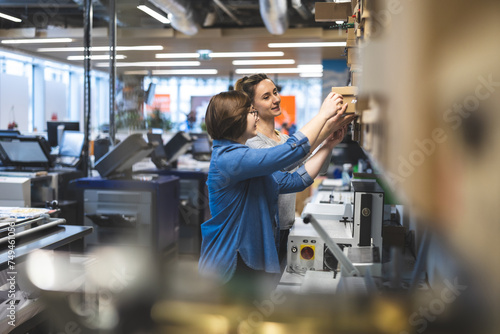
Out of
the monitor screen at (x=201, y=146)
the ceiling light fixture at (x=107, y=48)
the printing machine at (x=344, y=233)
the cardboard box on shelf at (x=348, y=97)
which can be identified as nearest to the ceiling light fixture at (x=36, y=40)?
the ceiling light fixture at (x=107, y=48)

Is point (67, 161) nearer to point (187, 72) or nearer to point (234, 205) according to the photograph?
point (234, 205)

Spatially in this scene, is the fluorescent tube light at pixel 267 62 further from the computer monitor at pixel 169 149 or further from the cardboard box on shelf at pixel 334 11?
the cardboard box on shelf at pixel 334 11

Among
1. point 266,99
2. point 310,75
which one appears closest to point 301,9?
point 266,99

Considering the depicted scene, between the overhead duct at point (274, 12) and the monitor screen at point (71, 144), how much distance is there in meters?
2.89

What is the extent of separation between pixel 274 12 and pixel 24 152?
3.66 meters

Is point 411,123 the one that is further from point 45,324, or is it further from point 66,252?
point 66,252

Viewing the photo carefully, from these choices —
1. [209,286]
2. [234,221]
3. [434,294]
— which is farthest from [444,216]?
[234,221]

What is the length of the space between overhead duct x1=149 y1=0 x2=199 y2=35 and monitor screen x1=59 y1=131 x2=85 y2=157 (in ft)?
6.90

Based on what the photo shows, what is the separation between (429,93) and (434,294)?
37 cm

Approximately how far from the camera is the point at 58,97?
14.5m

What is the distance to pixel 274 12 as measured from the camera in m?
6.85

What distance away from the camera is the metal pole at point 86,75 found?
5348mm

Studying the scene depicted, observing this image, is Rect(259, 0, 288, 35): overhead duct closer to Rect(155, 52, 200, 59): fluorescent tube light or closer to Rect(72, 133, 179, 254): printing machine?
Rect(72, 133, 179, 254): printing machine

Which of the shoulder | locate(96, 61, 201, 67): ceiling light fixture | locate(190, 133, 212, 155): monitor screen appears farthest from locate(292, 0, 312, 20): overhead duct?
the shoulder
